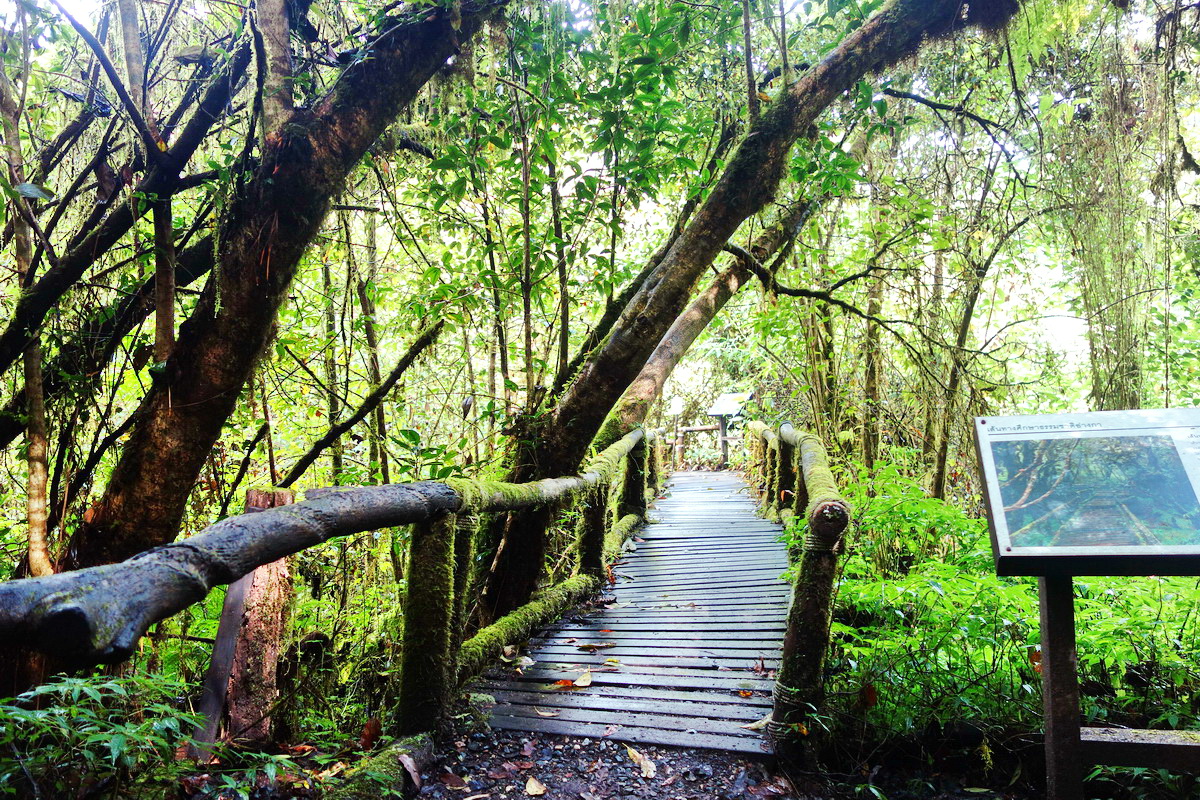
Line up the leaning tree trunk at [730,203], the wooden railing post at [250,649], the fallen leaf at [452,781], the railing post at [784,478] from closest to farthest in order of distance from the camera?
1. the fallen leaf at [452,781]
2. the wooden railing post at [250,649]
3. the leaning tree trunk at [730,203]
4. the railing post at [784,478]

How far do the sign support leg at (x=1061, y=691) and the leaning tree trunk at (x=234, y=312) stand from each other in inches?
123

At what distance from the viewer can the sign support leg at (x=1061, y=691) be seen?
2197mm

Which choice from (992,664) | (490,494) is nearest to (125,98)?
(490,494)

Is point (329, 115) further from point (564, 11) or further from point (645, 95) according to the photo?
point (645, 95)

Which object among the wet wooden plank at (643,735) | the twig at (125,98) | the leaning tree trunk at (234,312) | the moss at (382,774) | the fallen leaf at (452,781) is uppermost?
the twig at (125,98)

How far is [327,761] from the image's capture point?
234cm

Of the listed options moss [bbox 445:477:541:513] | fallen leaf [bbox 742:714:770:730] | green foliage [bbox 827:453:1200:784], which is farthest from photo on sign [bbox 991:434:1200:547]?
moss [bbox 445:477:541:513]

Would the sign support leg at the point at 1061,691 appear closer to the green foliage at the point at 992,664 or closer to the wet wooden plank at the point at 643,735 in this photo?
the green foliage at the point at 992,664

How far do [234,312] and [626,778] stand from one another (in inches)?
96.7

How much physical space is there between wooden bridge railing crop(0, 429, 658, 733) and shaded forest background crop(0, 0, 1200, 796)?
44cm

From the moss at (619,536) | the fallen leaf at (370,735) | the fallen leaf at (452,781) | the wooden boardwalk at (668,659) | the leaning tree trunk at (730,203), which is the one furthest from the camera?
the moss at (619,536)

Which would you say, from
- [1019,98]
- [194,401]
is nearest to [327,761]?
[194,401]

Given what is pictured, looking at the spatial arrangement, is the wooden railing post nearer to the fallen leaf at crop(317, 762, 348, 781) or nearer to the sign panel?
the fallen leaf at crop(317, 762, 348, 781)

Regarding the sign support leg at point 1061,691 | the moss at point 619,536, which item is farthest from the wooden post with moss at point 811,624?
the moss at point 619,536
